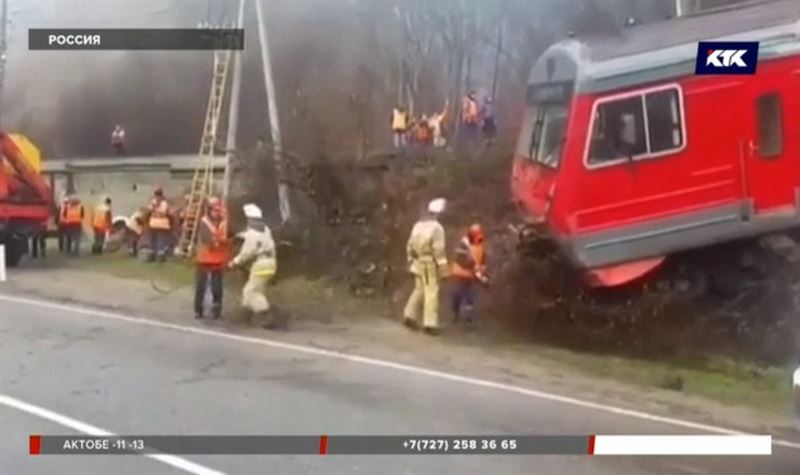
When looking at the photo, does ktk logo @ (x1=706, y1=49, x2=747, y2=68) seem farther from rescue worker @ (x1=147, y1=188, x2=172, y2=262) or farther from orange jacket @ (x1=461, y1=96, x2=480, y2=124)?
rescue worker @ (x1=147, y1=188, x2=172, y2=262)

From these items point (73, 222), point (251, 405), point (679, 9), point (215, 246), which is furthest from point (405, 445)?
point (679, 9)

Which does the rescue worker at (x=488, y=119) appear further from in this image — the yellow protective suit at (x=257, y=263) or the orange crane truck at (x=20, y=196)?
the orange crane truck at (x=20, y=196)

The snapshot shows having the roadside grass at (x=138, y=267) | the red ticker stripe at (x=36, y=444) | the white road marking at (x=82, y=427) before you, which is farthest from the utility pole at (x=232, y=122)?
the red ticker stripe at (x=36, y=444)

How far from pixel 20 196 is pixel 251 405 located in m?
0.83

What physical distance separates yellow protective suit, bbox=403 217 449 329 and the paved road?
177 millimetres

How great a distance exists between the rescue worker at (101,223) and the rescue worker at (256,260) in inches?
14.1

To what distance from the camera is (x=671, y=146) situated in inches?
103

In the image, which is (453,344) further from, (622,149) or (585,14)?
(585,14)

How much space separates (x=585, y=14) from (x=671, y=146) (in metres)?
0.38

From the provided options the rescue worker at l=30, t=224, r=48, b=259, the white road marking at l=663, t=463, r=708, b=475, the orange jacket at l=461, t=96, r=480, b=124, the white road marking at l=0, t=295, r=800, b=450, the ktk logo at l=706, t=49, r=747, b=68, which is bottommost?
the white road marking at l=663, t=463, r=708, b=475

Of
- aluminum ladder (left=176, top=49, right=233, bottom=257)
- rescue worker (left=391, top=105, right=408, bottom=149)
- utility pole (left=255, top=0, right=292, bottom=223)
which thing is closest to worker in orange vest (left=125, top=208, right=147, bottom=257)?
aluminum ladder (left=176, top=49, right=233, bottom=257)

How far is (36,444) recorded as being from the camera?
2.77m

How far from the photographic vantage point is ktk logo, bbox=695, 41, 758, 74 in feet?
8.44

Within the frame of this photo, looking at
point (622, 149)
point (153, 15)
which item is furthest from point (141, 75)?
point (622, 149)
